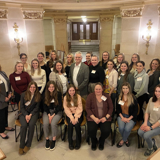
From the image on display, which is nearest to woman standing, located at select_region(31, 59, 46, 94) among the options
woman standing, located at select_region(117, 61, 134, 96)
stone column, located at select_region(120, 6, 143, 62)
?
woman standing, located at select_region(117, 61, 134, 96)

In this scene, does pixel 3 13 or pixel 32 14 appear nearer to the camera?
pixel 3 13

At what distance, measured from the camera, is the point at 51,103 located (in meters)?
3.05

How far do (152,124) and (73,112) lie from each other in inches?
60.6

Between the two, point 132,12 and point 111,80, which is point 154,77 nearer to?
point 111,80

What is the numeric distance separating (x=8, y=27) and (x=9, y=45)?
2.17ft

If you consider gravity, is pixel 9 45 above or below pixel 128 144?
above

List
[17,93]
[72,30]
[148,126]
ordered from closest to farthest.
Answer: [148,126] < [17,93] < [72,30]

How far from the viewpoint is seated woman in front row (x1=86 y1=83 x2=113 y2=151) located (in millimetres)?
2789

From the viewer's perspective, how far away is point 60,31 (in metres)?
8.81

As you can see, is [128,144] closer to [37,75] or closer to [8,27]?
[37,75]

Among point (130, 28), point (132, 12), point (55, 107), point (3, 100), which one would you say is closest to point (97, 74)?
point (55, 107)

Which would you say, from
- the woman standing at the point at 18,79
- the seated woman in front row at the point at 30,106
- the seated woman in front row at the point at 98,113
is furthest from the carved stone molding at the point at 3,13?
the seated woman in front row at the point at 98,113

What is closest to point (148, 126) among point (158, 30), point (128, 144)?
point (128, 144)

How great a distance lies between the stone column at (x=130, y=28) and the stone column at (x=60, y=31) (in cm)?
399
